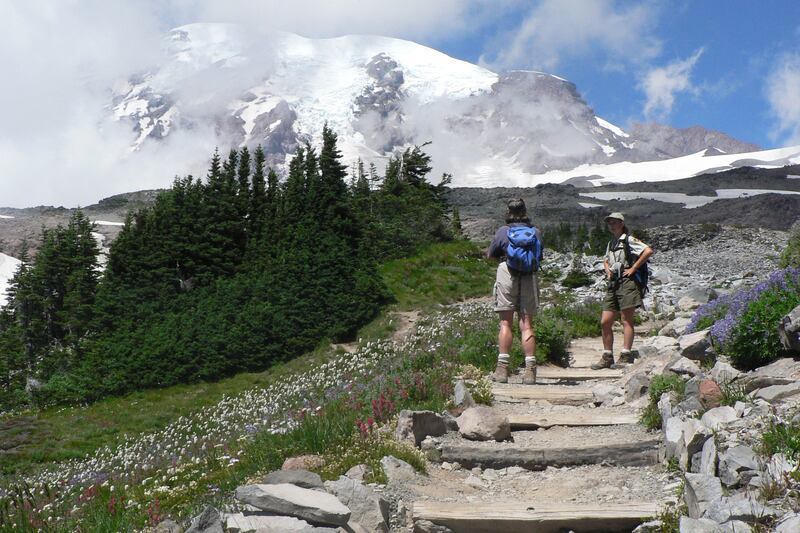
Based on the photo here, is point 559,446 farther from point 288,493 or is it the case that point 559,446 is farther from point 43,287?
point 43,287

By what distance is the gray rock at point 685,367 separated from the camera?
6.38 meters

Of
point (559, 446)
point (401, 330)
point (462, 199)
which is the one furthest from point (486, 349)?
point (462, 199)

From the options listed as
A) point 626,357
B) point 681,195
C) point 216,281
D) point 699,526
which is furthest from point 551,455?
point 681,195

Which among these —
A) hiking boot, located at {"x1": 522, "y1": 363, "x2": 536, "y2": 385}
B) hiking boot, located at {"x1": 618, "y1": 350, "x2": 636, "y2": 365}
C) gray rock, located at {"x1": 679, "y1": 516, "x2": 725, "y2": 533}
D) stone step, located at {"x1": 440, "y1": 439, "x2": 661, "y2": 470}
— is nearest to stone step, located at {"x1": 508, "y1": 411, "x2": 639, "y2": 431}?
stone step, located at {"x1": 440, "y1": 439, "x2": 661, "y2": 470}

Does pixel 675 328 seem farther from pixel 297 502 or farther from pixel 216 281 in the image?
pixel 216 281

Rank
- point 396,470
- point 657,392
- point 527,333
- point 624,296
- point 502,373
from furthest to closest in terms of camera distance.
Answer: point 624,296, point 502,373, point 527,333, point 657,392, point 396,470

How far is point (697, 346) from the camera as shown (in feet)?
23.1

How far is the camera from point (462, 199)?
261 ft

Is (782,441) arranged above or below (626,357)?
above

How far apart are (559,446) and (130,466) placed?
881 centimetres

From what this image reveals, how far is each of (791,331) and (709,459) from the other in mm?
2187

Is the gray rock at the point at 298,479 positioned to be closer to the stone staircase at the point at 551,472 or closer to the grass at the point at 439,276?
the stone staircase at the point at 551,472

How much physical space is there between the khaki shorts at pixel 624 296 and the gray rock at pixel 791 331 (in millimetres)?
3214

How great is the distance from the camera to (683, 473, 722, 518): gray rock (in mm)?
3697
